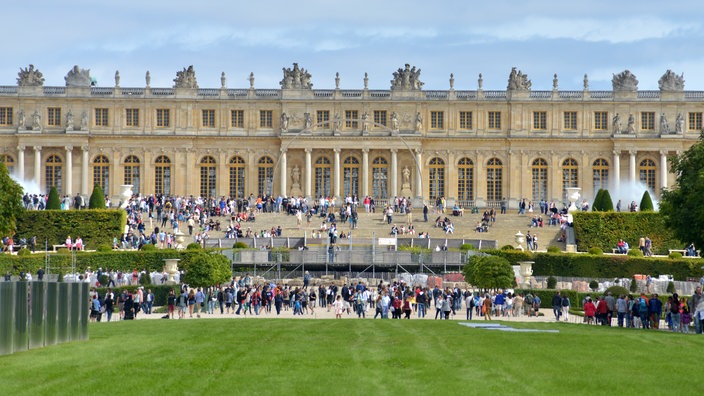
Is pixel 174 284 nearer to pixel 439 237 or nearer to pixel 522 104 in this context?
pixel 439 237

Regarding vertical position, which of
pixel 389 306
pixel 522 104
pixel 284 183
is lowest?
pixel 389 306

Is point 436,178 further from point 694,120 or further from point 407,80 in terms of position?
point 694,120

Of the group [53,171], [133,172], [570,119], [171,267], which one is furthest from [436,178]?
[171,267]

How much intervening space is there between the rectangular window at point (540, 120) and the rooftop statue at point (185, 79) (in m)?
22.4

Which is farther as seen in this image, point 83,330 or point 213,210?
point 213,210

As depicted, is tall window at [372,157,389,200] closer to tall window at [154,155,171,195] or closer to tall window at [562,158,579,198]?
tall window at [562,158,579,198]

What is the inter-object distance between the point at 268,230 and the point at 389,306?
94.1ft

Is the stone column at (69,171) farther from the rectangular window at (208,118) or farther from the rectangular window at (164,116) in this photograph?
the rectangular window at (208,118)

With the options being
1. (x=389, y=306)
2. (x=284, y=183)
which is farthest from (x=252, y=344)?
(x=284, y=183)

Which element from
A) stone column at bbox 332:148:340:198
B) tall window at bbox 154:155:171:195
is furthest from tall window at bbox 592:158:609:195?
tall window at bbox 154:155:171:195

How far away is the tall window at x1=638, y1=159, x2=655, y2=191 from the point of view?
8019 centimetres

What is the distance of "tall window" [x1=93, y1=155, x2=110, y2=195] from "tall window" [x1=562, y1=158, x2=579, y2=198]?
97.5 ft

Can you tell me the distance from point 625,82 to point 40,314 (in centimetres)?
6360

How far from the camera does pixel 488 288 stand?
4350 centimetres
